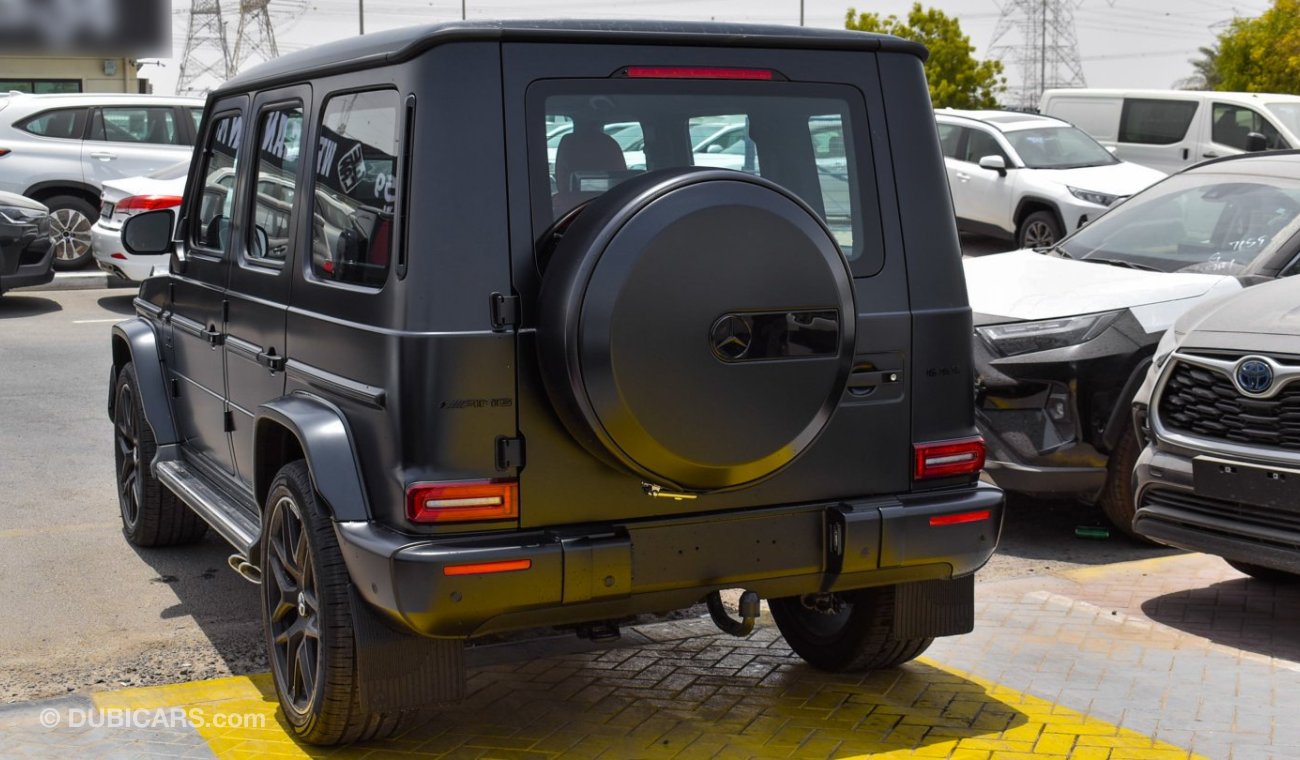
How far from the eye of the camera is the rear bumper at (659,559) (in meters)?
3.78

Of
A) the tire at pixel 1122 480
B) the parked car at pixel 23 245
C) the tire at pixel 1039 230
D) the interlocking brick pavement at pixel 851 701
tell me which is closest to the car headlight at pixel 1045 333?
the tire at pixel 1122 480

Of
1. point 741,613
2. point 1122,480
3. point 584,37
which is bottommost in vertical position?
point 1122,480

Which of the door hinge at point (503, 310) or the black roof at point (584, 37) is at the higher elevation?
the black roof at point (584, 37)

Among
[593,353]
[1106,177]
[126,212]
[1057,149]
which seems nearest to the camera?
[593,353]

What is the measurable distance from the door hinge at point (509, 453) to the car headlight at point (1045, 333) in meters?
3.39

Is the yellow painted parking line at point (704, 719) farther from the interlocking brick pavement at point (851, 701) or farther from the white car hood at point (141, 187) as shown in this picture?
the white car hood at point (141, 187)

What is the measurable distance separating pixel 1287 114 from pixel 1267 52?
42445 millimetres

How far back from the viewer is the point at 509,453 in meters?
3.86

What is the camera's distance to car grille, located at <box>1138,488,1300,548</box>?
520 cm

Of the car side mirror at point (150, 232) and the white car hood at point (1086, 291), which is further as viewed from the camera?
the white car hood at point (1086, 291)

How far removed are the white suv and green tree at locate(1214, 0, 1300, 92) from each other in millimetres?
37851

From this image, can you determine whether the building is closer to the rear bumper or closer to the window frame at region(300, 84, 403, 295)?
the window frame at region(300, 84, 403, 295)

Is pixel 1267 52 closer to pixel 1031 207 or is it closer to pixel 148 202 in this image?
pixel 1031 207

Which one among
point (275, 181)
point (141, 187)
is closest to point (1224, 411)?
point (275, 181)
